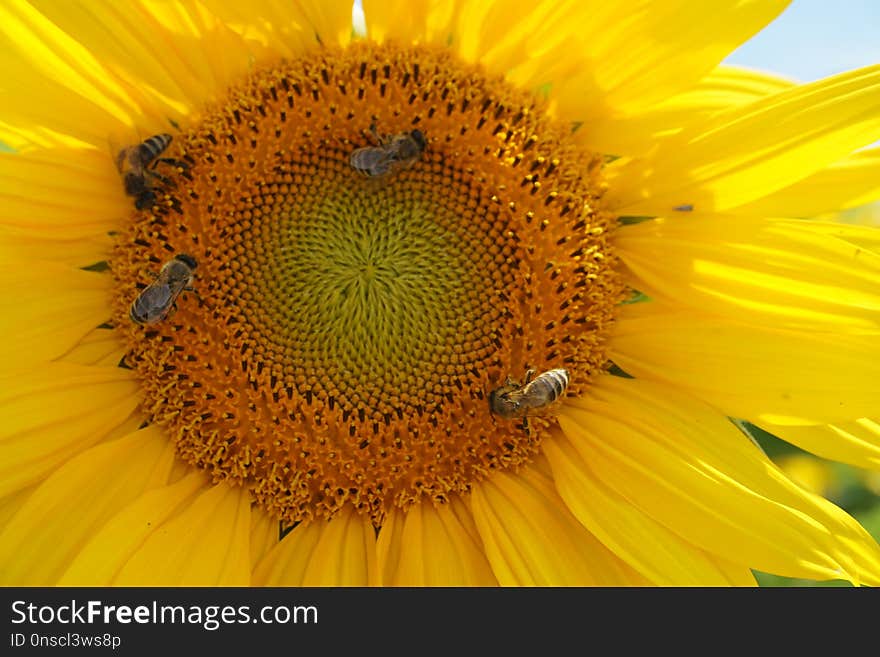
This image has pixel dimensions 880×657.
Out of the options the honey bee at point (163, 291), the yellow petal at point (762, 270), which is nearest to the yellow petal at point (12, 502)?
the honey bee at point (163, 291)

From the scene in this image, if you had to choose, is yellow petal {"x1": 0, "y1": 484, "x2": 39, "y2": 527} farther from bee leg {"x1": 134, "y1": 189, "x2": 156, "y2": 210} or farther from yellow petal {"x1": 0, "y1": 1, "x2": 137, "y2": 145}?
yellow petal {"x1": 0, "y1": 1, "x2": 137, "y2": 145}

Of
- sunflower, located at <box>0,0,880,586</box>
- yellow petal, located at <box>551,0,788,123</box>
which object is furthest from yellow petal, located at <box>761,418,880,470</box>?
yellow petal, located at <box>551,0,788,123</box>

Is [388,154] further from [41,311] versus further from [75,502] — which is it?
[75,502]

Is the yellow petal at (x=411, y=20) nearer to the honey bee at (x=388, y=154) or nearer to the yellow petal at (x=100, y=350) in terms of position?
the honey bee at (x=388, y=154)

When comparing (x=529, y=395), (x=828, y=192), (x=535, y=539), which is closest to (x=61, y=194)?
(x=529, y=395)

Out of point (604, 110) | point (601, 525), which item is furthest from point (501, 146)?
point (601, 525)

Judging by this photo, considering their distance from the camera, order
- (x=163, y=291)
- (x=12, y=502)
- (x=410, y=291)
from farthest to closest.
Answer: (x=410, y=291)
(x=12, y=502)
(x=163, y=291)
